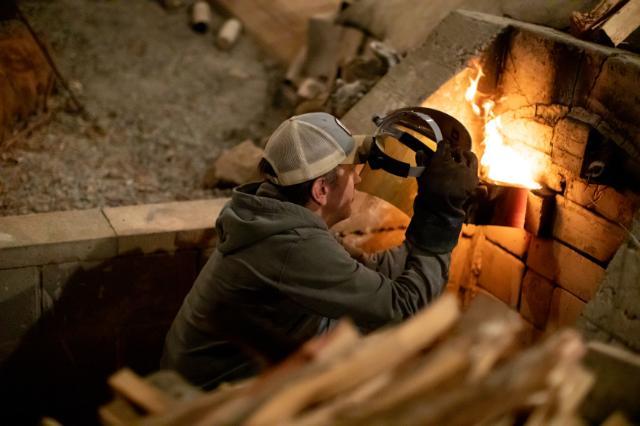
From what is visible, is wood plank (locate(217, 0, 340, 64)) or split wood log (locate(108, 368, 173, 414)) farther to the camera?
wood plank (locate(217, 0, 340, 64))

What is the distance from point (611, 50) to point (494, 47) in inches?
29.6

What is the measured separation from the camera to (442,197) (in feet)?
11.8

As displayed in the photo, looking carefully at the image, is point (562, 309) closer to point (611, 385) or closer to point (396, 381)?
point (611, 385)

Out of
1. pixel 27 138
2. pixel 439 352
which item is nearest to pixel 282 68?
pixel 27 138

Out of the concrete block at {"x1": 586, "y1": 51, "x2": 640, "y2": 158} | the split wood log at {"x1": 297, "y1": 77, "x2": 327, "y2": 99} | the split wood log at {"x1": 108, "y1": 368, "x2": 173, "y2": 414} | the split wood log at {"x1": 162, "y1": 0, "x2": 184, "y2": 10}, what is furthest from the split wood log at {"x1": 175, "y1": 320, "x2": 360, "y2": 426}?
the split wood log at {"x1": 162, "y1": 0, "x2": 184, "y2": 10}

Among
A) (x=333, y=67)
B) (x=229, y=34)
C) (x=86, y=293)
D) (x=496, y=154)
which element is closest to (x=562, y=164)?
(x=496, y=154)

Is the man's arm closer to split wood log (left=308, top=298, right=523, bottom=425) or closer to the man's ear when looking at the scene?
the man's ear

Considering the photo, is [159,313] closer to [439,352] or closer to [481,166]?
[481,166]

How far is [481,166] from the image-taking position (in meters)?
4.95

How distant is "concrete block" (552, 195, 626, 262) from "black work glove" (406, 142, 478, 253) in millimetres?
961

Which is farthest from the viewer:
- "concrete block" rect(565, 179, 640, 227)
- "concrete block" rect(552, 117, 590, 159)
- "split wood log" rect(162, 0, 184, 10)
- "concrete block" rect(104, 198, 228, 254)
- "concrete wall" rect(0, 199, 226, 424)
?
"split wood log" rect(162, 0, 184, 10)

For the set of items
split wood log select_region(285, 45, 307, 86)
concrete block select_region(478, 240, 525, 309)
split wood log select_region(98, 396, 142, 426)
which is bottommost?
split wood log select_region(285, 45, 307, 86)

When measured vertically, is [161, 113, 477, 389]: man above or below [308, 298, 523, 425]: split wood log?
below

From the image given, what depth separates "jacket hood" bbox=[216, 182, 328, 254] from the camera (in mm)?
3451
